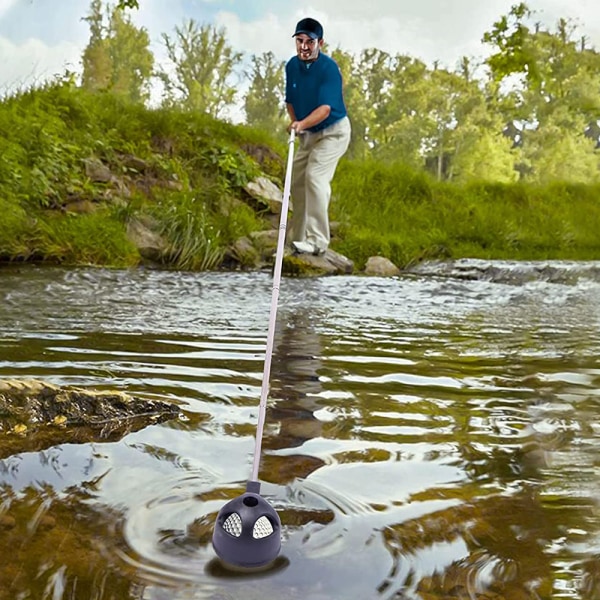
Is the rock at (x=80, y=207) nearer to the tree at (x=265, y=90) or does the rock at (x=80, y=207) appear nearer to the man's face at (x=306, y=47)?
the man's face at (x=306, y=47)

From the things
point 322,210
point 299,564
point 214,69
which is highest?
point 214,69

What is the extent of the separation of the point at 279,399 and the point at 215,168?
390 inches

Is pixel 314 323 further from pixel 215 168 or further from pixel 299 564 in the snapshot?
A: pixel 215 168

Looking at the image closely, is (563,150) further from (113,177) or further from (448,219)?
(113,177)

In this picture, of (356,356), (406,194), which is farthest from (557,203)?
(356,356)

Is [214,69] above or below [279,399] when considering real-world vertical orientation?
above

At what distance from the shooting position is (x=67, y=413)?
2266mm

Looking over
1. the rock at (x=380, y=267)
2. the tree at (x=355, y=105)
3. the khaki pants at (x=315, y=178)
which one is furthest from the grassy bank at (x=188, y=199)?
the tree at (x=355, y=105)

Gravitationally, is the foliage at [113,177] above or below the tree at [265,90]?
below

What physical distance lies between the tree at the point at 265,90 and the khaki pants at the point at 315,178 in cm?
2328

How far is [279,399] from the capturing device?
8.89 ft

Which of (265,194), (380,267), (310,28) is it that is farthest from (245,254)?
(310,28)

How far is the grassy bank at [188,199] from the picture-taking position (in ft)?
30.6

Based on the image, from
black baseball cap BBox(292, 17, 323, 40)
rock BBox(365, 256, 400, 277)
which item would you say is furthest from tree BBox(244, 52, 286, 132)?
black baseball cap BBox(292, 17, 323, 40)
